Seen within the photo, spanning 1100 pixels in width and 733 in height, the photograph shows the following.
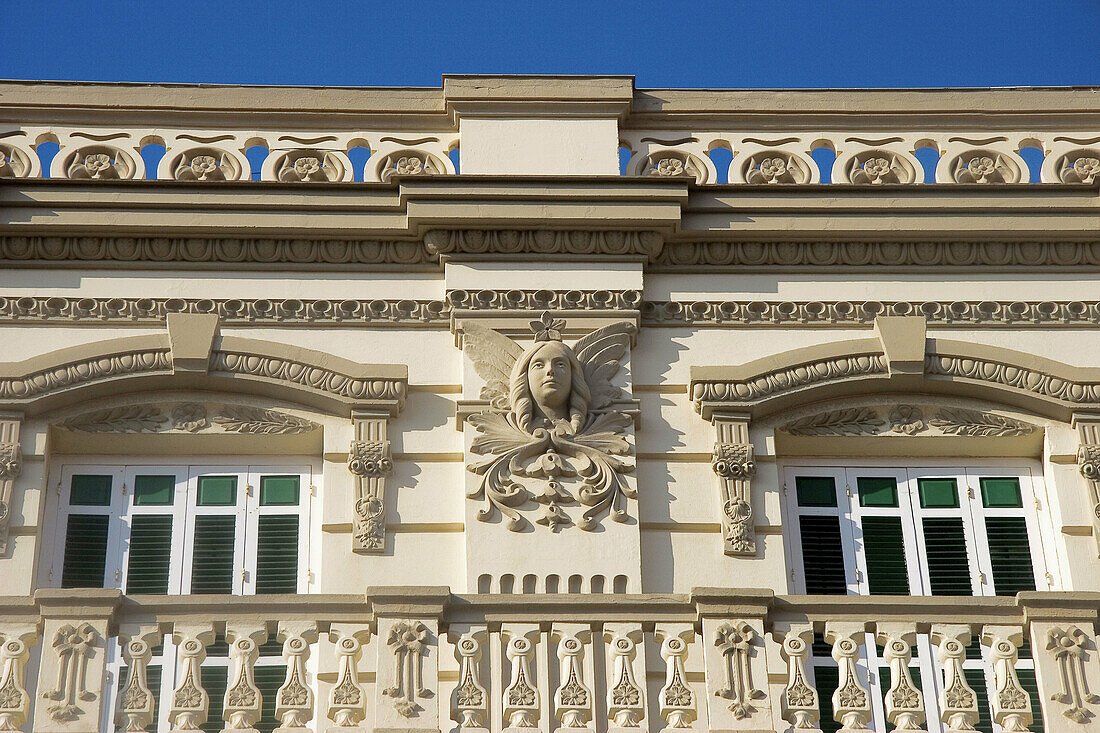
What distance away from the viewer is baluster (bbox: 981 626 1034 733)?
11766 mm

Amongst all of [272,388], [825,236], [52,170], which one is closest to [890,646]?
[825,236]

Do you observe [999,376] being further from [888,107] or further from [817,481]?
[888,107]

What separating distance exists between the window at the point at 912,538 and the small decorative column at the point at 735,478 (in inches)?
19.9

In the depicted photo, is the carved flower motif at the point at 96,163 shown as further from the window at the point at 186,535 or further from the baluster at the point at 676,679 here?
the baluster at the point at 676,679

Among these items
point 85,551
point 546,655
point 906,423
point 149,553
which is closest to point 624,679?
point 546,655

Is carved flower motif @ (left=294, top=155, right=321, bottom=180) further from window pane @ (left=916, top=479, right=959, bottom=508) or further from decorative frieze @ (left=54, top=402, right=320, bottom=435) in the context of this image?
window pane @ (left=916, top=479, right=959, bottom=508)

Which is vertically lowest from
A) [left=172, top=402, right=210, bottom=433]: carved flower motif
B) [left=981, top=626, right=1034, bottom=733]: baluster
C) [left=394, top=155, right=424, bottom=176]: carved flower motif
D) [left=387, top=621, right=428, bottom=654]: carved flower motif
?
[left=981, top=626, right=1034, bottom=733]: baluster

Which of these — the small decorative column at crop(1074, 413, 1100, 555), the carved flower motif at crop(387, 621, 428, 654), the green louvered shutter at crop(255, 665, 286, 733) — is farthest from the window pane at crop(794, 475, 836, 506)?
the green louvered shutter at crop(255, 665, 286, 733)

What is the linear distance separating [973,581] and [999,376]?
1555mm

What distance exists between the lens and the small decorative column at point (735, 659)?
38.5ft

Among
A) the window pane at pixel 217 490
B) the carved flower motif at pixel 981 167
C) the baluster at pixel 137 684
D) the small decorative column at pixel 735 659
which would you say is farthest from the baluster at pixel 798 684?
the carved flower motif at pixel 981 167

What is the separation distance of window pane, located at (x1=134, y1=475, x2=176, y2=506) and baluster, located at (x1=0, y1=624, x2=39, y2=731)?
2261mm

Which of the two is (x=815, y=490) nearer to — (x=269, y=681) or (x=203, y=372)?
(x=269, y=681)

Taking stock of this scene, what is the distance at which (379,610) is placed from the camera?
11906mm
